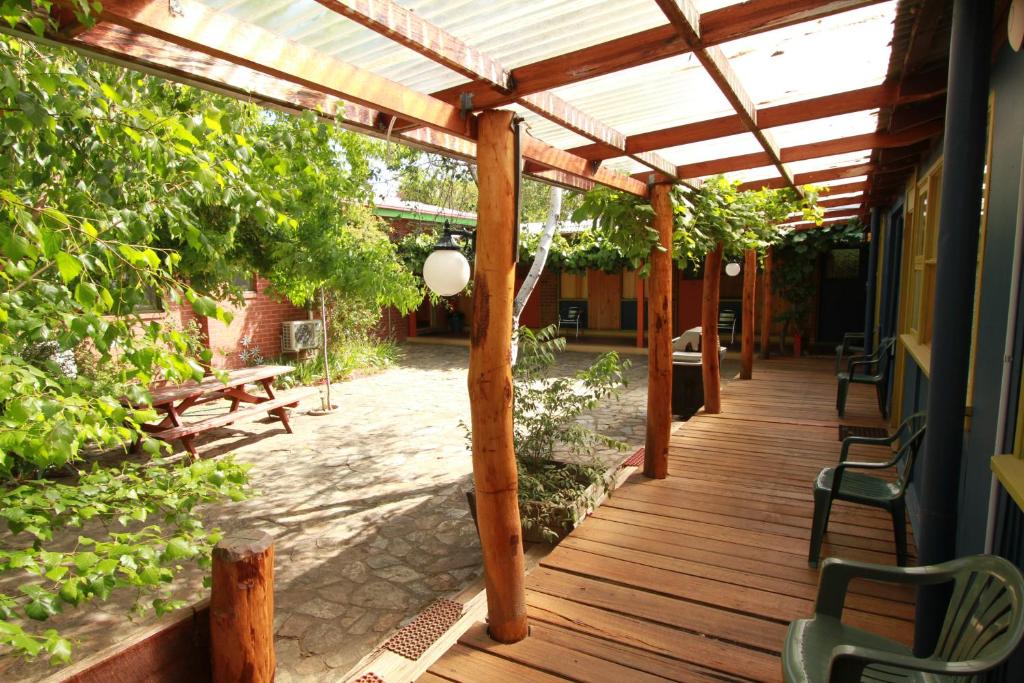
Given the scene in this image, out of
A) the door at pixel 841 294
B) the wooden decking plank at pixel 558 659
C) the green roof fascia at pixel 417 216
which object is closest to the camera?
the wooden decking plank at pixel 558 659

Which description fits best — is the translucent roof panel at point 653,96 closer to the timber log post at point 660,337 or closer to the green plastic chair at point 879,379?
the timber log post at point 660,337

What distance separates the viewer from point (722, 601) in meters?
3.12

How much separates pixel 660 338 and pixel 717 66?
2.80 metres

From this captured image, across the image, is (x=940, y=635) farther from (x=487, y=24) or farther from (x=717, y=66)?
(x=487, y=24)

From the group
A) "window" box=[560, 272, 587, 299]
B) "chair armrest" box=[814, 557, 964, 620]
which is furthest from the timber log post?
"window" box=[560, 272, 587, 299]

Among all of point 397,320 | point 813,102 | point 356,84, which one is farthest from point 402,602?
point 397,320

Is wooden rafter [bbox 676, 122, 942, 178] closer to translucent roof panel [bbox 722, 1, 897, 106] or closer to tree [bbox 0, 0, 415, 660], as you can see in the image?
translucent roof panel [bbox 722, 1, 897, 106]

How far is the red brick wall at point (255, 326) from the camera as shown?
36.0 feet

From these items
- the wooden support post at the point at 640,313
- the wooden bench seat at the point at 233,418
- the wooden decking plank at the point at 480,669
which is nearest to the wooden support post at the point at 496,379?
the wooden decking plank at the point at 480,669

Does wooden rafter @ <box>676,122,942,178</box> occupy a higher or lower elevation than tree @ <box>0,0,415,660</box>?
higher

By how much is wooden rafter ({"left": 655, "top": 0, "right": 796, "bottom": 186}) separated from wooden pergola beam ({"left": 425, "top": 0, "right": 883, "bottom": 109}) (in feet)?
0.21

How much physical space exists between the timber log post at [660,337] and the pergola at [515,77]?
1.99 ft

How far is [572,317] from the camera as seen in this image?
17609 millimetres

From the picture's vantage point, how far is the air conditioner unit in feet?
39.4
